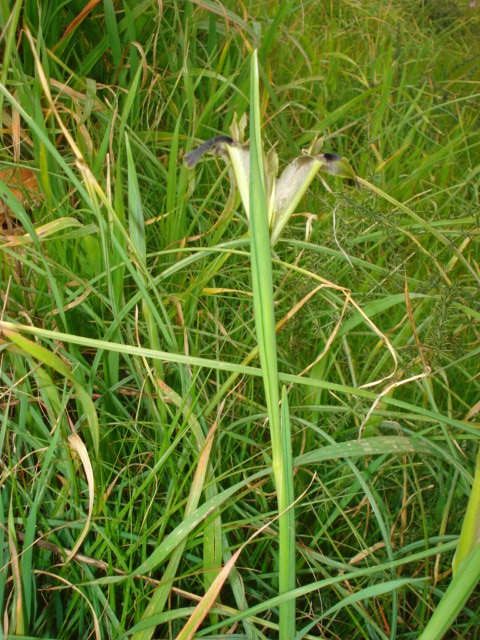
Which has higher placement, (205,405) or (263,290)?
(263,290)

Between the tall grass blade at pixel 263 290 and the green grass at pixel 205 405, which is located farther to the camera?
the green grass at pixel 205 405

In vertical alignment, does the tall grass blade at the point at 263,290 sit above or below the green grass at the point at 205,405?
above

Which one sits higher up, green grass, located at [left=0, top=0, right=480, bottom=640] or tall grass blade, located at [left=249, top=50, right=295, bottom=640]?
tall grass blade, located at [left=249, top=50, right=295, bottom=640]

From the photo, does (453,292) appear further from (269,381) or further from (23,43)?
(23,43)

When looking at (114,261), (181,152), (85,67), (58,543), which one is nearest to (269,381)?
(58,543)

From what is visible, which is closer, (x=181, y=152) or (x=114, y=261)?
(x=114, y=261)

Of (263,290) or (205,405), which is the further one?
(205,405)

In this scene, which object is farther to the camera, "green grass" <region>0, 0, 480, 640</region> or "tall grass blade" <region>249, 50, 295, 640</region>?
"green grass" <region>0, 0, 480, 640</region>

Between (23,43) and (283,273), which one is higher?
(23,43)
